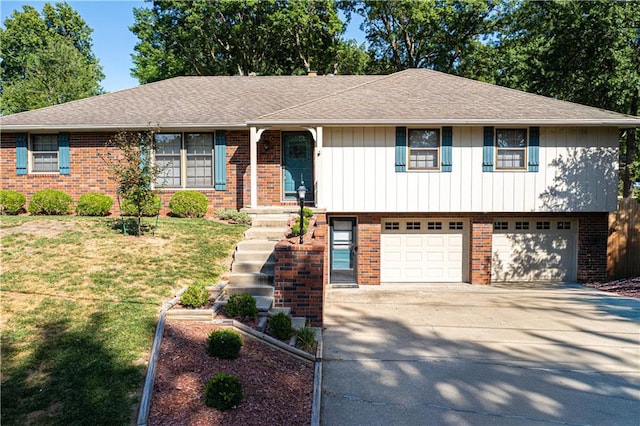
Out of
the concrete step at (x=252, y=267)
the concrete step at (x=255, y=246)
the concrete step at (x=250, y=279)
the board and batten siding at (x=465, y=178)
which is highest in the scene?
the board and batten siding at (x=465, y=178)

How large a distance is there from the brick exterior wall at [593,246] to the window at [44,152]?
665 inches

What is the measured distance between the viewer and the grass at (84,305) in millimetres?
4258

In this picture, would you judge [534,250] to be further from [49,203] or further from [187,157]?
[49,203]

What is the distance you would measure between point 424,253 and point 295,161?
4935 millimetres

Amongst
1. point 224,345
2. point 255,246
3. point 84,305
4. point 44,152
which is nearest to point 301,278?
point 224,345

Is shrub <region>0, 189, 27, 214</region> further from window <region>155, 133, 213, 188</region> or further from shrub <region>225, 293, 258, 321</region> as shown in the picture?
shrub <region>225, 293, 258, 321</region>

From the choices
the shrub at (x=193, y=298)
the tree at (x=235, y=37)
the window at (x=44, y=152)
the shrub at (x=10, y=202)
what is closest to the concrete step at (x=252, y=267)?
the shrub at (x=193, y=298)

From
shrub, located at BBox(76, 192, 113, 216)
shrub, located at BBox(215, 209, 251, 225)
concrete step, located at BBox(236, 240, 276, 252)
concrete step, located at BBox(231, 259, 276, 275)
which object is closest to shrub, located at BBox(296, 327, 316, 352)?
concrete step, located at BBox(231, 259, 276, 275)

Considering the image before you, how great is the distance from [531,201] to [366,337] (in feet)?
24.8

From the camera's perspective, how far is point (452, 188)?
1169 cm

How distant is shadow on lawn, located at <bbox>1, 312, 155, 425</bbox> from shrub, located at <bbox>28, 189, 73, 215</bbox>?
26.9 ft

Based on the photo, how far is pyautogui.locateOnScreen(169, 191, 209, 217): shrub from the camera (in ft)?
39.9

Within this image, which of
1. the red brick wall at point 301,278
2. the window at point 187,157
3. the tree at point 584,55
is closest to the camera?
the red brick wall at point 301,278

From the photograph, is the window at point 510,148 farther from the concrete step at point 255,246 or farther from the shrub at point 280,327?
the shrub at point 280,327
